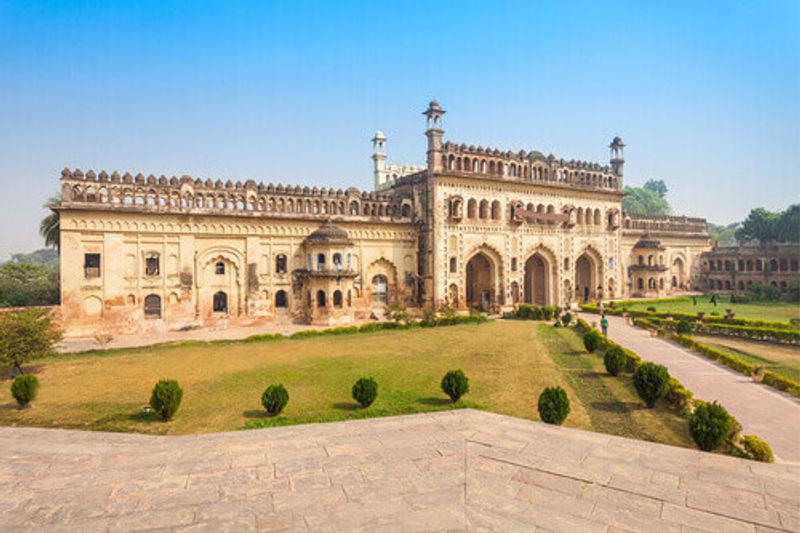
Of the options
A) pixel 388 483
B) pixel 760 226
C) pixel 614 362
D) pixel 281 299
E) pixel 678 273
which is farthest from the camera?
pixel 760 226

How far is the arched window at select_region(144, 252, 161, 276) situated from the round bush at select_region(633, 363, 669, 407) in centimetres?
2557

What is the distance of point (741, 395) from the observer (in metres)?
12.7

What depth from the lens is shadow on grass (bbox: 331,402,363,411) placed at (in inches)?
466

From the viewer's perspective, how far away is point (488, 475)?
25.5ft

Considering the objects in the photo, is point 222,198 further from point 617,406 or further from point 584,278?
point 584,278

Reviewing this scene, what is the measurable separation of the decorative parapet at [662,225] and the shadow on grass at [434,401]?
1602 inches

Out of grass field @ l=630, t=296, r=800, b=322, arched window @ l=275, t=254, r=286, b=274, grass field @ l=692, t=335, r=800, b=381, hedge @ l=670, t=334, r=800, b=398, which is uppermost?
arched window @ l=275, t=254, r=286, b=274

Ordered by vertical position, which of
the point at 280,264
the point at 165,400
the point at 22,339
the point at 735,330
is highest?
the point at 280,264

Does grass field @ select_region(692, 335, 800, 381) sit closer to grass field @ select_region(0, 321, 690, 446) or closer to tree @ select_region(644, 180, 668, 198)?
grass field @ select_region(0, 321, 690, 446)

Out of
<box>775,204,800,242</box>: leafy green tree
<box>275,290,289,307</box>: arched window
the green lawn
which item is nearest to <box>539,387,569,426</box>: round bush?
the green lawn

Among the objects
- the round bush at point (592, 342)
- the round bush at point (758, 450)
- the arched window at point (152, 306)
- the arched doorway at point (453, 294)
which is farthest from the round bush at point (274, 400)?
the arched doorway at point (453, 294)

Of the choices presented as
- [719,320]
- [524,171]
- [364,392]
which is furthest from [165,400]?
[524,171]

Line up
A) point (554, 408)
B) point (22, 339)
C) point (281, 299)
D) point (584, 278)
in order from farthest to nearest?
point (584, 278) → point (281, 299) → point (22, 339) → point (554, 408)

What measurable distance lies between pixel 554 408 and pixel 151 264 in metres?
24.8
